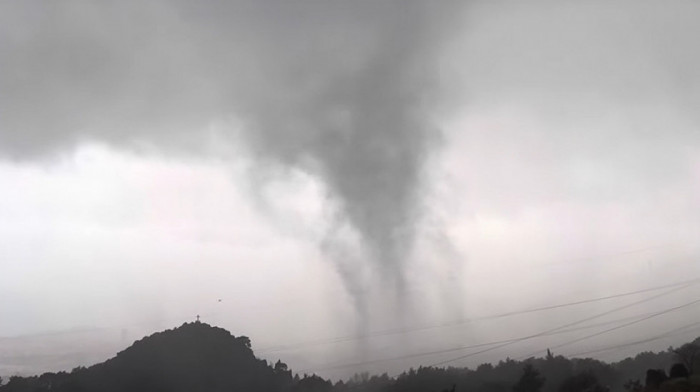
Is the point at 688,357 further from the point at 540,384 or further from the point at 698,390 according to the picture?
the point at 698,390

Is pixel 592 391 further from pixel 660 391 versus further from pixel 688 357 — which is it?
pixel 660 391

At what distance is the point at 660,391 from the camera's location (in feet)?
387

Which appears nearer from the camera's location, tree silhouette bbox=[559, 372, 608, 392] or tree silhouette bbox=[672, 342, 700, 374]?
tree silhouette bbox=[672, 342, 700, 374]

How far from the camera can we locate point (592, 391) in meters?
167

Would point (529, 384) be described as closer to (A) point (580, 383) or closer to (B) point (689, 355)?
(A) point (580, 383)

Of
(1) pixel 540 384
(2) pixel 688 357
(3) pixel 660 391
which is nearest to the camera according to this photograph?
(3) pixel 660 391

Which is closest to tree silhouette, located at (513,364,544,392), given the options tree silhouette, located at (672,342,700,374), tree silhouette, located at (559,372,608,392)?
tree silhouette, located at (559,372,608,392)

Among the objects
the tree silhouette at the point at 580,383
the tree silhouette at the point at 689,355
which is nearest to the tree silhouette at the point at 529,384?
the tree silhouette at the point at 580,383

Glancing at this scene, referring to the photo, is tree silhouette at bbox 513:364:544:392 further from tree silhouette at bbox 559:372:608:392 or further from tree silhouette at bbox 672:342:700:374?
tree silhouette at bbox 672:342:700:374

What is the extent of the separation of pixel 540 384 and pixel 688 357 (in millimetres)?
43276

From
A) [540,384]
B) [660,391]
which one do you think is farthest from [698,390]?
[540,384]

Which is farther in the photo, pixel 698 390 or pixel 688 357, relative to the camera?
pixel 688 357

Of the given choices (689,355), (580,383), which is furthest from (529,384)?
(689,355)

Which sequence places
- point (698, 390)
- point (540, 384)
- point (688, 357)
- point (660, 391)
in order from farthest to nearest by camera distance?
1. point (540, 384)
2. point (688, 357)
3. point (660, 391)
4. point (698, 390)
